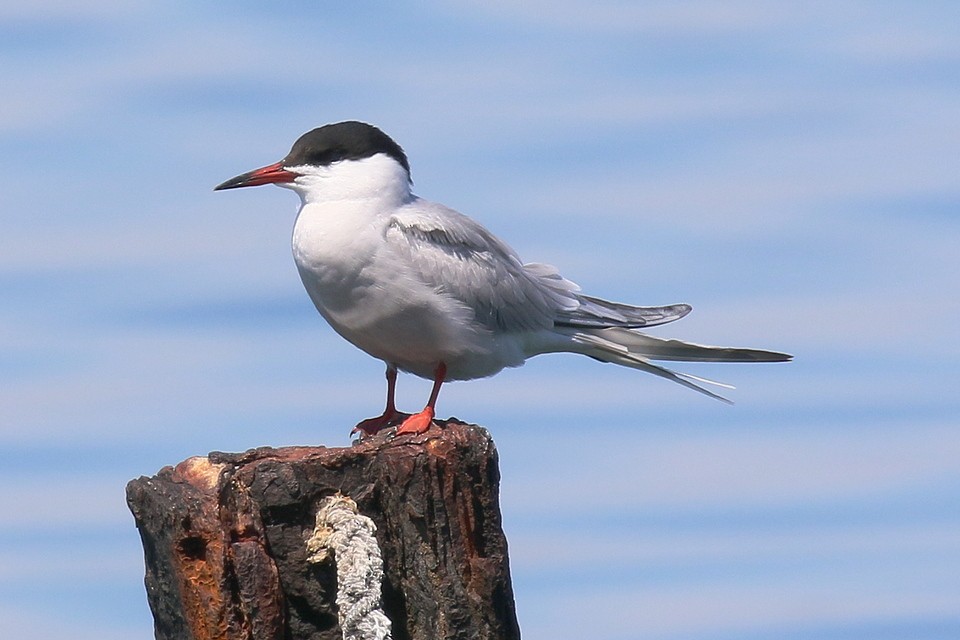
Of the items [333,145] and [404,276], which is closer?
[404,276]

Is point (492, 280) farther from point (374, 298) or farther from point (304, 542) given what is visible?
point (304, 542)

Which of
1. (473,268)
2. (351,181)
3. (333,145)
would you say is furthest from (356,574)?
(333,145)

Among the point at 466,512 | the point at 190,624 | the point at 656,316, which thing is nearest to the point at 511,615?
the point at 466,512

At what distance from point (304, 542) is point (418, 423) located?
1226 mm

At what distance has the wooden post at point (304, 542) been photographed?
15.3ft

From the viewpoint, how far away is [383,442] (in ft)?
16.7

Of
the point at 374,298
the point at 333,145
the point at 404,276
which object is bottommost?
the point at 374,298

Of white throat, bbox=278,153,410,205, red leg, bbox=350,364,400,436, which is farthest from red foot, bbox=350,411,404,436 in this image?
A: white throat, bbox=278,153,410,205

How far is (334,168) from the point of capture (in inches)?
288

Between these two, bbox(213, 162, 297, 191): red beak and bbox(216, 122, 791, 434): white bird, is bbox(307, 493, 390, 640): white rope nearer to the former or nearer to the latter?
bbox(216, 122, 791, 434): white bird

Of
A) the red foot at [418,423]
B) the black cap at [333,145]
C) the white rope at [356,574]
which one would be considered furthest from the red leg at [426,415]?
the black cap at [333,145]

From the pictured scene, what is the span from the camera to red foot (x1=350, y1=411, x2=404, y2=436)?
711 cm

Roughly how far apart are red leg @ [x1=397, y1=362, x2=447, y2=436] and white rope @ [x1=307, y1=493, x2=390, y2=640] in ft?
2.56

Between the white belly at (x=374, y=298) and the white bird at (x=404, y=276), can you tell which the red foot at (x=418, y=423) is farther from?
the white belly at (x=374, y=298)
